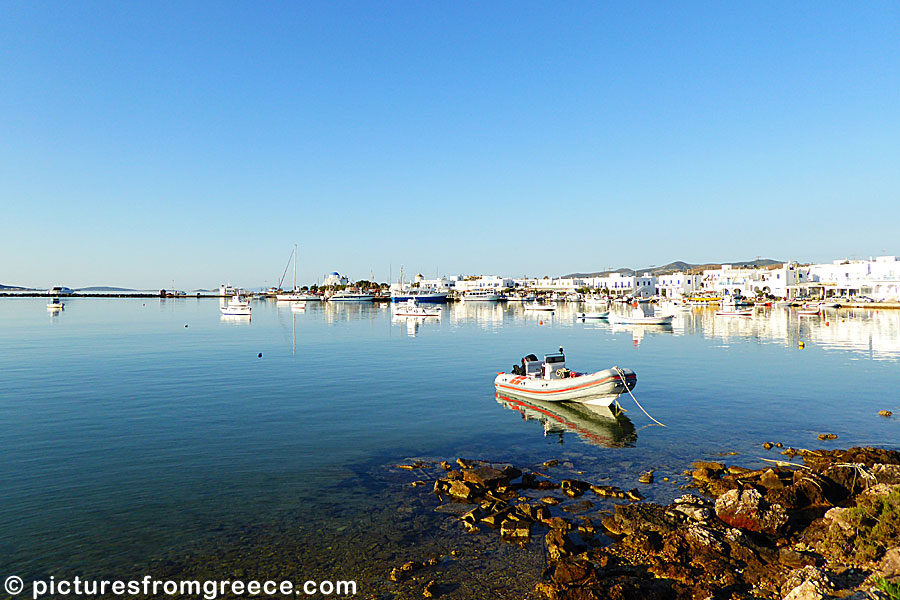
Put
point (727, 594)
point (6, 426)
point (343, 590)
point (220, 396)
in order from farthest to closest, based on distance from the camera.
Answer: point (220, 396) → point (6, 426) → point (343, 590) → point (727, 594)

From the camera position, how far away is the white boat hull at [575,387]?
947 inches

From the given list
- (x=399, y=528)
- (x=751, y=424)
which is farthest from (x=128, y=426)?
(x=751, y=424)

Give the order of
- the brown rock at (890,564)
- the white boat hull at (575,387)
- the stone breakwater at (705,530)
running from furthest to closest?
the white boat hull at (575,387) → the stone breakwater at (705,530) → the brown rock at (890,564)

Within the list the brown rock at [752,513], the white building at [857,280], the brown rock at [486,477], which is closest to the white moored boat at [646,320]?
the brown rock at [486,477]

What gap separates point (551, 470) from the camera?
16.2 meters

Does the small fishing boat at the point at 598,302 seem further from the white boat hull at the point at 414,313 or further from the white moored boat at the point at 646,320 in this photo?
the white moored boat at the point at 646,320

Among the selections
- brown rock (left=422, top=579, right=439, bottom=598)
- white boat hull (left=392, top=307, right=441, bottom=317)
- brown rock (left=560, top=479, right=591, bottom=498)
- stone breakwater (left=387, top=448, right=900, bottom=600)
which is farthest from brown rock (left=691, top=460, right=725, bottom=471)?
white boat hull (left=392, top=307, right=441, bottom=317)

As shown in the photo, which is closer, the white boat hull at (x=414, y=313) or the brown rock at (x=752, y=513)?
the brown rock at (x=752, y=513)

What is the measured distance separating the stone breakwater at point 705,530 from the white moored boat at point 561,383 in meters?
8.64

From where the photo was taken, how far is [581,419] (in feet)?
77.6

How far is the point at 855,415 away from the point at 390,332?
53.9 m

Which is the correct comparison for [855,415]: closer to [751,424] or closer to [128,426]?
[751,424]

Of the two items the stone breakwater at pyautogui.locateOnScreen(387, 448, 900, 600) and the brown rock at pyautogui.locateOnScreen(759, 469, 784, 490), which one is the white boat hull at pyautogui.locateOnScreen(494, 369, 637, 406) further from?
the brown rock at pyautogui.locateOnScreen(759, 469, 784, 490)

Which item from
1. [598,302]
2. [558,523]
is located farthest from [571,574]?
[598,302]
